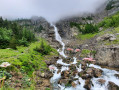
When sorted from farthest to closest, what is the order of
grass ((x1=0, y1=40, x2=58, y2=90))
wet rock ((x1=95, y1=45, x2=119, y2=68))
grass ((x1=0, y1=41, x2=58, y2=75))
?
wet rock ((x1=95, y1=45, x2=119, y2=68))
grass ((x1=0, y1=41, x2=58, y2=75))
grass ((x1=0, y1=40, x2=58, y2=90))

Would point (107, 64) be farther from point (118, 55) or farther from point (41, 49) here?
point (41, 49)

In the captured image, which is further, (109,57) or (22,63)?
(109,57)

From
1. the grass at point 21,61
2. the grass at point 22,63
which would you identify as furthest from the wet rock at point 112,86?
the grass at point 21,61

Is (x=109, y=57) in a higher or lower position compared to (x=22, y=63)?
lower

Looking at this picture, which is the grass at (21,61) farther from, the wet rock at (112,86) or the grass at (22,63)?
the wet rock at (112,86)

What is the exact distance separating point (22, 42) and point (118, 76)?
27479 mm

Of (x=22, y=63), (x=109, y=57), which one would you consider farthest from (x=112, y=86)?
(x=22, y=63)

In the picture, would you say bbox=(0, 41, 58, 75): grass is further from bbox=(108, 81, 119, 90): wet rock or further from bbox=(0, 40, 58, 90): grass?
bbox=(108, 81, 119, 90): wet rock

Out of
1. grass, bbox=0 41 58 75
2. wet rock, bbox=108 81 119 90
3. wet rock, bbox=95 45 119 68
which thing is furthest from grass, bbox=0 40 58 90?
wet rock, bbox=95 45 119 68

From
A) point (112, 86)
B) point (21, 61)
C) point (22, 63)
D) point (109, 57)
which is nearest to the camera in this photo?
point (112, 86)

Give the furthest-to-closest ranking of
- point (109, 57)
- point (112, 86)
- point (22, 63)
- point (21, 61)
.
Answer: point (109, 57) → point (21, 61) → point (22, 63) → point (112, 86)


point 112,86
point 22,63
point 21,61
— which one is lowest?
point 112,86

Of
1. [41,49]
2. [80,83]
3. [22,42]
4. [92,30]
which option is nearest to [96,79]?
[80,83]

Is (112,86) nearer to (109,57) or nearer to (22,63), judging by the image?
(109,57)
